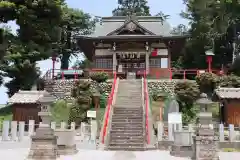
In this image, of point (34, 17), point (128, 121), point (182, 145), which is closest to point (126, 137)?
point (128, 121)

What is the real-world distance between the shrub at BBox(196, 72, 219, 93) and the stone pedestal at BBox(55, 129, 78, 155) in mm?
15733

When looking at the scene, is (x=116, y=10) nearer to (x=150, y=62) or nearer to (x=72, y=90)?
(x=150, y=62)

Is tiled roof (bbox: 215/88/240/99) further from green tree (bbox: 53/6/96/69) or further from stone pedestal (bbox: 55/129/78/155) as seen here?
green tree (bbox: 53/6/96/69)

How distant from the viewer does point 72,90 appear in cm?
2800

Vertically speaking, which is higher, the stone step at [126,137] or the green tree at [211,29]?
the green tree at [211,29]

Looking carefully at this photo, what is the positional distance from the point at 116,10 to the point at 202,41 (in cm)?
2790

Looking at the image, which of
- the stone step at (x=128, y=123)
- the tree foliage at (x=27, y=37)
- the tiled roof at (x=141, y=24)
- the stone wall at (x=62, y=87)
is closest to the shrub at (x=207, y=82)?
the stone wall at (x=62, y=87)

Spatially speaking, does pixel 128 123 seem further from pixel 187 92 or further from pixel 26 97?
pixel 26 97

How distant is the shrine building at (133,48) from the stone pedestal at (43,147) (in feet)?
65.3

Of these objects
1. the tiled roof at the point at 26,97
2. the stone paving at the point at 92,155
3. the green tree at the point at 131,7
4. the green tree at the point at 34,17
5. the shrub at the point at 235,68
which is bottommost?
the stone paving at the point at 92,155

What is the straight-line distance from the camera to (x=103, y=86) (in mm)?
29344

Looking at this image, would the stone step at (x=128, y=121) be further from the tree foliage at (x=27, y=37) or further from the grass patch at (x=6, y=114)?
the grass patch at (x=6, y=114)

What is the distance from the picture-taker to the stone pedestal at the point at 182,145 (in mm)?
14992

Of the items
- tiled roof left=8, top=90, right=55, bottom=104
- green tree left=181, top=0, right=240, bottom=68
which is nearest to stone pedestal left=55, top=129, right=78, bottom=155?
tiled roof left=8, top=90, right=55, bottom=104
